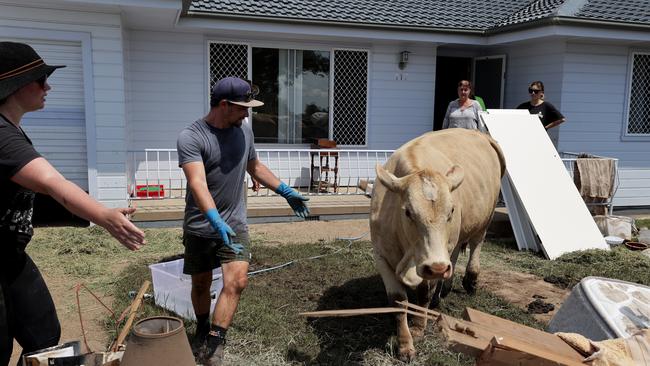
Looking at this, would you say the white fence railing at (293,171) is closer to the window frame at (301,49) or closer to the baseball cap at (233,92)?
the window frame at (301,49)

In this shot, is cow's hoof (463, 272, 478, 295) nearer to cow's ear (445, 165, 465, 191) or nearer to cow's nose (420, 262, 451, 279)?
cow's ear (445, 165, 465, 191)

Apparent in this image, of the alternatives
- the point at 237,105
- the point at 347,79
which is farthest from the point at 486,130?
the point at 237,105

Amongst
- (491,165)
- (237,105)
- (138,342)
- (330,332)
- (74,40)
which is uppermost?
(74,40)

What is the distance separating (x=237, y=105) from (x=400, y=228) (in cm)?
135

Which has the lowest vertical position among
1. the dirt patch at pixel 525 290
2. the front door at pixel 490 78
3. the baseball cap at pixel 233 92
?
the dirt patch at pixel 525 290

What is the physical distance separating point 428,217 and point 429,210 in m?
0.04

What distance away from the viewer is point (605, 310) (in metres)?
3.59

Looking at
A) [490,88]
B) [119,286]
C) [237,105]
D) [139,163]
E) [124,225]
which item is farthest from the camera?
[490,88]

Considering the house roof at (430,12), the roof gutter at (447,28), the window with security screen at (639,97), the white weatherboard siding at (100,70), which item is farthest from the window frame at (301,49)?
the window with security screen at (639,97)

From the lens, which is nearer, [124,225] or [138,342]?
[124,225]

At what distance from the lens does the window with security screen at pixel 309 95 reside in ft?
32.5

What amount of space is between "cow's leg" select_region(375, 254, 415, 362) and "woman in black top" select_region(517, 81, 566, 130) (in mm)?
5315

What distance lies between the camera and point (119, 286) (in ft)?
17.5

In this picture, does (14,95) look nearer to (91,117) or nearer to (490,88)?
(91,117)
